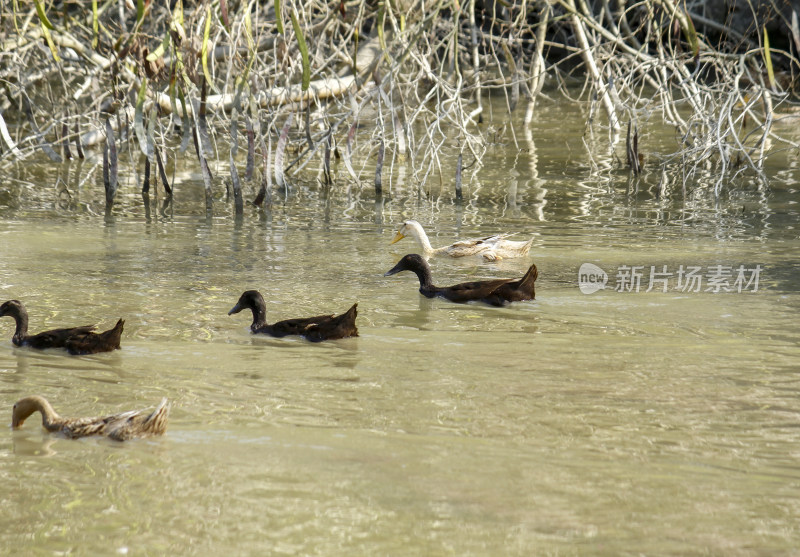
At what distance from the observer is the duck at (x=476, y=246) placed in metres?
10.9

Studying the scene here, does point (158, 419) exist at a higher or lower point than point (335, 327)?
lower

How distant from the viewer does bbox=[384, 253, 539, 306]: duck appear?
888cm

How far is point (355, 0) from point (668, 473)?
10036mm

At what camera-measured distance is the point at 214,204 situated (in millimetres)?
14078

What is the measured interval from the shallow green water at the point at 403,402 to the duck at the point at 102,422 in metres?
0.08

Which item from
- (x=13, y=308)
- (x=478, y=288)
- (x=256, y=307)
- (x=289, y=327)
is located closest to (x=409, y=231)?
(x=478, y=288)

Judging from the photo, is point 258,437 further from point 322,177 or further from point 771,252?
point 322,177

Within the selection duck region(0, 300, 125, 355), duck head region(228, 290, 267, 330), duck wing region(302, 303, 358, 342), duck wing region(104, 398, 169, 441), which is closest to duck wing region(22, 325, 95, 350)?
duck region(0, 300, 125, 355)

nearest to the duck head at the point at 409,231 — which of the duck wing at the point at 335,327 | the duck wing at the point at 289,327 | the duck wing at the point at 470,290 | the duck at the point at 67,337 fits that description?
the duck wing at the point at 470,290

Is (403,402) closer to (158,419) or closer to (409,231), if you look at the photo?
(158,419)

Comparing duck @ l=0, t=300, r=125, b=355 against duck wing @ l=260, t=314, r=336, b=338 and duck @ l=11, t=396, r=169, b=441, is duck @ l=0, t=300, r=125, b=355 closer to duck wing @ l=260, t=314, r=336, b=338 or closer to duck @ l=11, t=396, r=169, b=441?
duck wing @ l=260, t=314, r=336, b=338

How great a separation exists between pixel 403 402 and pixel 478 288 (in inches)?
120

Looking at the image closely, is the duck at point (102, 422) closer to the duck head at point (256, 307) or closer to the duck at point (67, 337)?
the duck at point (67, 337)

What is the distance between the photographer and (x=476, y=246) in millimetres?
11070
